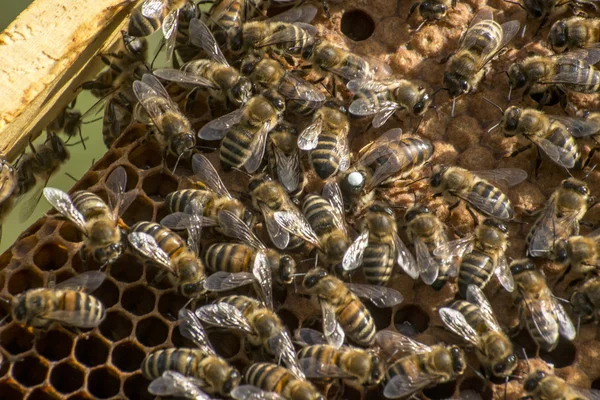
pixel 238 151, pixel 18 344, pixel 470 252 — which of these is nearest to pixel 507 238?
pixel 470 252

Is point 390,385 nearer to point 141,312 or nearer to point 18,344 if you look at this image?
point 141,312

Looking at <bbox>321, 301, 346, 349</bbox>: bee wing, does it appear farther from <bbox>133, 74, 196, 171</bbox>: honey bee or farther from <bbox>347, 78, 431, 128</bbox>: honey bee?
<bbox>133, 74, 196, 171</bbox>: honey bee

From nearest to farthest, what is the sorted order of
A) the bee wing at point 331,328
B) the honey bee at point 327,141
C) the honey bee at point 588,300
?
the bee wing at point 331,328, the honey bee at point 588,300, the honey bee at point 327,141

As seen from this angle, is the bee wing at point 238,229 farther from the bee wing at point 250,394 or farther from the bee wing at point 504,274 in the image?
the bee wing at point 504,274

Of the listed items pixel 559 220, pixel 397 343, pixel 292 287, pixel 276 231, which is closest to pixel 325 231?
pixel 276 231

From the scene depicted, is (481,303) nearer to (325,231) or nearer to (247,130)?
(325,231)

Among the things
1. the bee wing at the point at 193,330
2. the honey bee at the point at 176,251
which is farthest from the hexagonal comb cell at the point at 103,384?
the honey bee at the point at 176,251

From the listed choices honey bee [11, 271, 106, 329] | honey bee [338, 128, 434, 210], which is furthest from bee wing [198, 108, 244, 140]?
honey bee [11, 271, 106, 329]
